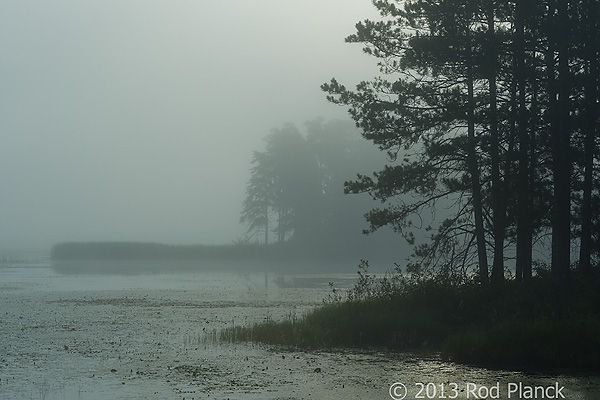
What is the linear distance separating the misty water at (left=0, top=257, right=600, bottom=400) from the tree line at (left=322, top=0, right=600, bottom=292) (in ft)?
21.1

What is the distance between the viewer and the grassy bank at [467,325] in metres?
15.4

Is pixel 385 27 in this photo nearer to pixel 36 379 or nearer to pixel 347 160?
pixel 36 379

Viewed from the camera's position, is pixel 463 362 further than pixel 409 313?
No

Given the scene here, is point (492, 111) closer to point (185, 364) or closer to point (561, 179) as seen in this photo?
point (561, 179)

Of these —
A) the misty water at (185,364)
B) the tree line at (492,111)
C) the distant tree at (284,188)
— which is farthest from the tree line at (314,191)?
the tree line at (492,111)

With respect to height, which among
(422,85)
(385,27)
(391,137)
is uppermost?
(385,27)

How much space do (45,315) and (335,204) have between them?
168ft

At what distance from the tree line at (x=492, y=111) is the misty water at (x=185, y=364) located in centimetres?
642

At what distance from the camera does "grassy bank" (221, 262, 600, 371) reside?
1535 centimetres

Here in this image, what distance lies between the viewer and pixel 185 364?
15.2 metres

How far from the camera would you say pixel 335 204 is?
74.0 meters

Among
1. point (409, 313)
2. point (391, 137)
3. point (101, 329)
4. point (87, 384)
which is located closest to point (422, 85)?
point (391, 137)

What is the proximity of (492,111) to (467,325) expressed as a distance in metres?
6.73

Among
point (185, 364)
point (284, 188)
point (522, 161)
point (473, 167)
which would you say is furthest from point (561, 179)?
point (284, 188)
